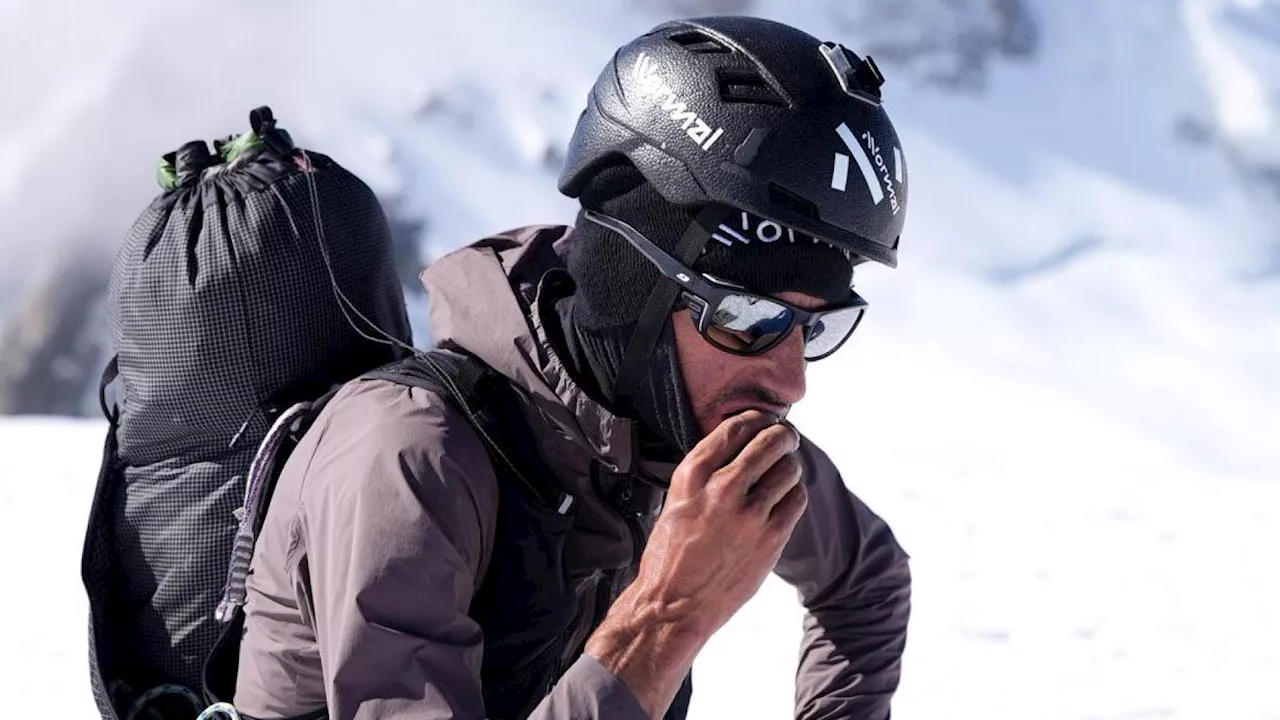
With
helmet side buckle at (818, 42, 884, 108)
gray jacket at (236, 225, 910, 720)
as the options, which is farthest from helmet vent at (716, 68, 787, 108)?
gray jacket at (236, 225, 910, 720)

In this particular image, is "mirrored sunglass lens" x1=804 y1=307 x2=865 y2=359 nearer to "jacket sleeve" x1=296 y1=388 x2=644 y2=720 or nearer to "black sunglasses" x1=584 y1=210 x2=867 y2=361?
"black sunglasses" x1=584 y1=210 x2=867 y2=361

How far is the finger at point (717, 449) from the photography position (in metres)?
1.62

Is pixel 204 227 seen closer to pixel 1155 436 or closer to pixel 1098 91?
pixel 1155 436

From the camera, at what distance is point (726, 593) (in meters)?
1.61

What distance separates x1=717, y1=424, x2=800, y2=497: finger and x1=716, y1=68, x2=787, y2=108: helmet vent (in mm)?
545

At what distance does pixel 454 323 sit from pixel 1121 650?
124 inches

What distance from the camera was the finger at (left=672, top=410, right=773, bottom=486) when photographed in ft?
5.33

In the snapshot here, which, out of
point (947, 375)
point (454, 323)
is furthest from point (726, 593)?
point (947, 375)

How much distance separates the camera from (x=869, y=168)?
1924 mm

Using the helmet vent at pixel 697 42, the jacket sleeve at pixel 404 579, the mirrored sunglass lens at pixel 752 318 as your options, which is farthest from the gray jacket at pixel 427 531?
the helmet vent at pixel 697 42

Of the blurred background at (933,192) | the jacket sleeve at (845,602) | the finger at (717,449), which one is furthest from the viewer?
the blurred background at (933,192)

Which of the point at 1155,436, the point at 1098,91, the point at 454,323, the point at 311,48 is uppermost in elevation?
the point at 311,48

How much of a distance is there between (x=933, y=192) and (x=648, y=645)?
13.5 metres

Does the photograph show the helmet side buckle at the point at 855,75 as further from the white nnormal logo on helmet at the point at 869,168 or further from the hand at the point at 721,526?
the hand at the point at 721,526
